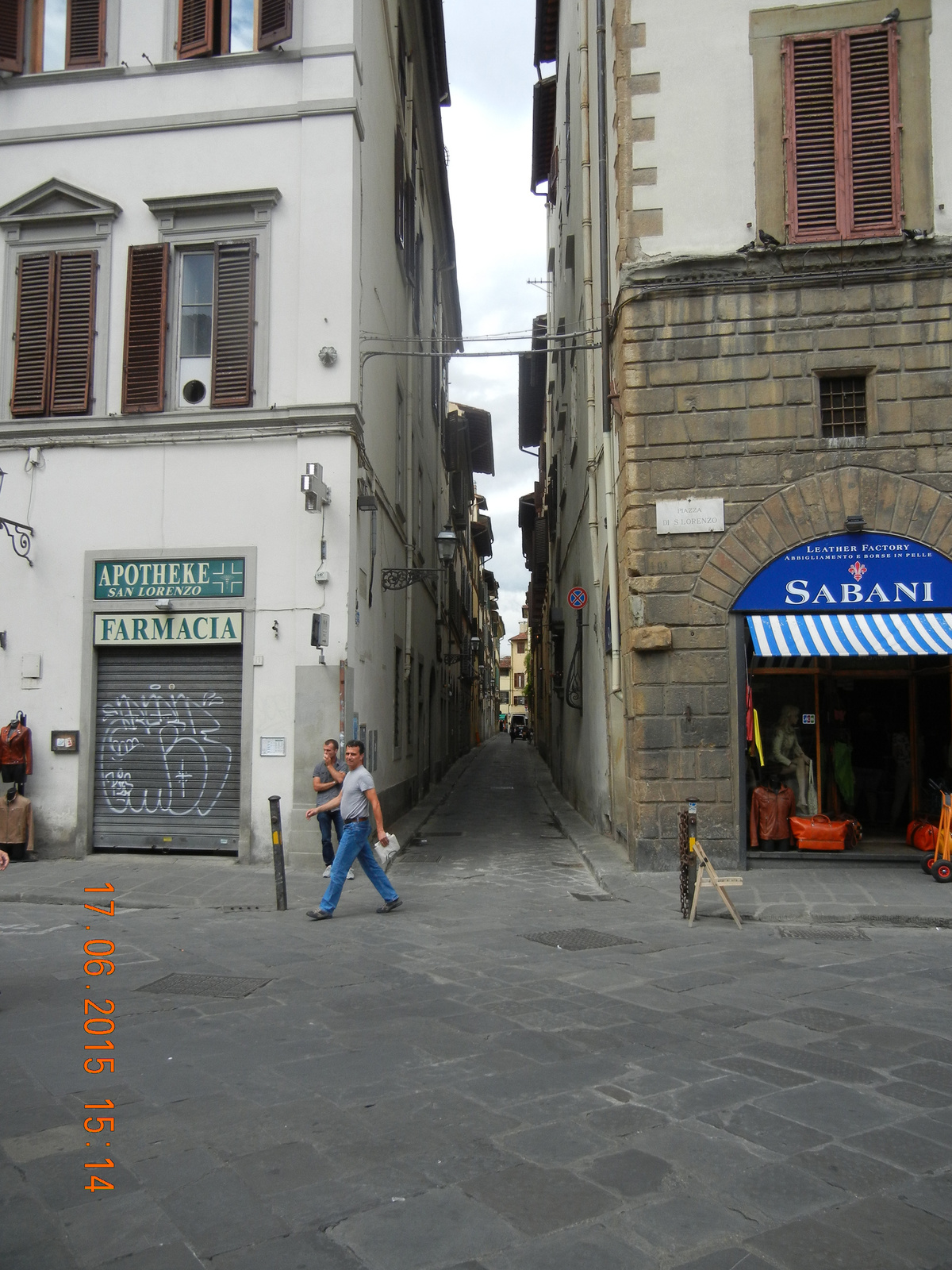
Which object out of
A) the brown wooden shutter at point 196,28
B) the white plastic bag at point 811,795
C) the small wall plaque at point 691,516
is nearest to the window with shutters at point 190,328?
the brown wooden shutter at point 196,28

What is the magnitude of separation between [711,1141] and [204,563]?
32.6 feet

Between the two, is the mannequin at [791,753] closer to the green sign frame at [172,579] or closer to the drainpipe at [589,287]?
the drainpipe at [589,287]

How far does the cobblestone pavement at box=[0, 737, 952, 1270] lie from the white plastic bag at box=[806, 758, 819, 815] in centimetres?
274

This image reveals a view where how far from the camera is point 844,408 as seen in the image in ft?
38.3

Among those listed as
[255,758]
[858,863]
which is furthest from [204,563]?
[858,863]

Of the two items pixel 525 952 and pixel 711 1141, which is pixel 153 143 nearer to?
pixel 525 952

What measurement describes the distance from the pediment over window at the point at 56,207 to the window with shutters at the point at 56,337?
0.45 m

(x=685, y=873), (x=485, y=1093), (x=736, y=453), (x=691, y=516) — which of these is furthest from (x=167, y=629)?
(x=485, y=1093)

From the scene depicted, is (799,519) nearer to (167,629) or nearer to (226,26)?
(167,629)

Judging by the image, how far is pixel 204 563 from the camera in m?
12.7

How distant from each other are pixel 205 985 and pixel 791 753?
7792mm

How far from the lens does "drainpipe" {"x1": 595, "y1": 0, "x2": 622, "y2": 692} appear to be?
12820mm

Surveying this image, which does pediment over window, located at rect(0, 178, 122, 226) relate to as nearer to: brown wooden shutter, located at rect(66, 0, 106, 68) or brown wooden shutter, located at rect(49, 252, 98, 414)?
brown wooden shutter, located at rect(49, 252, 98, 414)
